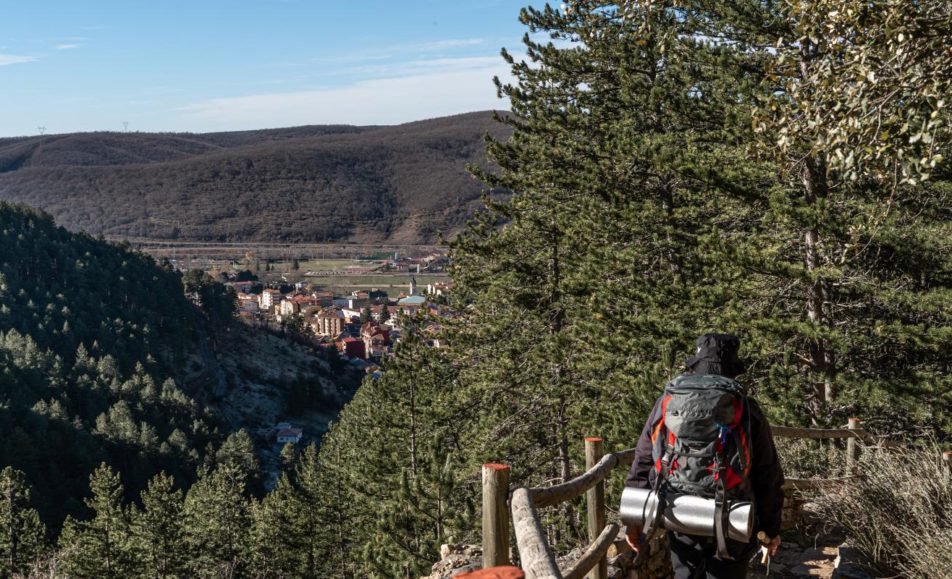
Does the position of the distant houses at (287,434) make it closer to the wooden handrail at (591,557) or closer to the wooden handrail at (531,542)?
the wooden handrail at (591,557)

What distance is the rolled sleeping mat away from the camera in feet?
9.41

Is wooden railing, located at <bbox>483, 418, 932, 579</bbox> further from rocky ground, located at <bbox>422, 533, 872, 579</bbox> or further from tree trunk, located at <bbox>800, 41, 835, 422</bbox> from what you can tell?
tree trunk, located at <bbox>800, 41, 835, 422</bbox>

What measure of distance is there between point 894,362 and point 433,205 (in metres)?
177

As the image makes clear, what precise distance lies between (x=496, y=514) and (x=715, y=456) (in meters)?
0.83

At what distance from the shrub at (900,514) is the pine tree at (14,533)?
40046mm

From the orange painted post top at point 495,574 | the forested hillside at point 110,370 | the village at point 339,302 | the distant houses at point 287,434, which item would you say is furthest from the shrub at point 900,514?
the village at point 339,302

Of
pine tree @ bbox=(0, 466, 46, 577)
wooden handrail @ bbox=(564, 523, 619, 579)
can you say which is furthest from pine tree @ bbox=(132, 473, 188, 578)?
wooden handrail @ bbox=(564, 523, 619, 579)

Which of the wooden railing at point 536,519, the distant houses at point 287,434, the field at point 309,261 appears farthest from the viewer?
the field at point 309,261

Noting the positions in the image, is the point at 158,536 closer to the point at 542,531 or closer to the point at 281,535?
the point at 281,535

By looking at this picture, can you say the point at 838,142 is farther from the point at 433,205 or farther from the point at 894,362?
the point at 433,205

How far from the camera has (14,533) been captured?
3675 centimetres

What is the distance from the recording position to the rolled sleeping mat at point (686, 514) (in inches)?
113

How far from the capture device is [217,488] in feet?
134

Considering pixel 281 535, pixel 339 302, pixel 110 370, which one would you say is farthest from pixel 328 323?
pixel 281 535
